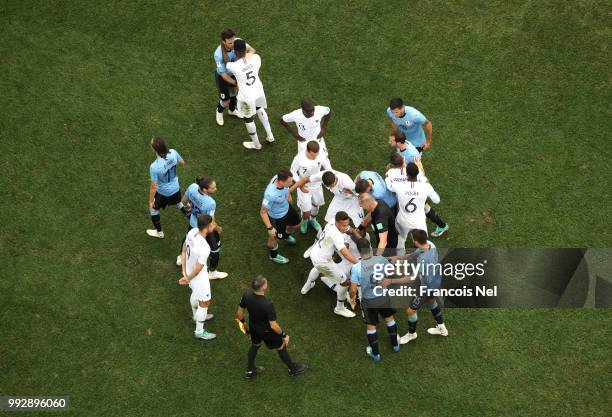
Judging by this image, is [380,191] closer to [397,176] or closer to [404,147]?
[397,176]

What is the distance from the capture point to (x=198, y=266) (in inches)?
388

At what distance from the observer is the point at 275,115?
1344 centimetres

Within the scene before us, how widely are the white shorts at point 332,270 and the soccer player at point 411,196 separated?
112 cm

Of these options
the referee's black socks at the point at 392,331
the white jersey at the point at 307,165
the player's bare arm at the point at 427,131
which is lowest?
the referee's black socks at the point at 392,331

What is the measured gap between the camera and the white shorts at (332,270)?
34.1ft

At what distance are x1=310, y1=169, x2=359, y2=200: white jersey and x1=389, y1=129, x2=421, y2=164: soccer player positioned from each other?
0.87 meters

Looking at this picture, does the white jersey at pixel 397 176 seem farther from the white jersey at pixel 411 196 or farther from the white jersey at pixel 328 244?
the white jersey at pixel 328 244

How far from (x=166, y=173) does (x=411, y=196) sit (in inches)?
138

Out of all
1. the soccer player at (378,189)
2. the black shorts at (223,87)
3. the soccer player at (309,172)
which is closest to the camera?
the soccer player at (378,189)

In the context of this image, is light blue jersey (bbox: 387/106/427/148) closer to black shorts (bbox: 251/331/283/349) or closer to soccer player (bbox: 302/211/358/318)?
soccer player (bbox: 302/211/358/318)

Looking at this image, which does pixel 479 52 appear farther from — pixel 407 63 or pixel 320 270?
pixel 320 270

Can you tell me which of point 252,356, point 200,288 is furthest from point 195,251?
point 252,356

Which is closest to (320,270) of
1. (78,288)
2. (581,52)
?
(78,288)

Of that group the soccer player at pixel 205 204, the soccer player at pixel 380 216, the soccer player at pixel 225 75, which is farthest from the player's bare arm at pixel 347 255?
the soccer player at pixel 225 75
